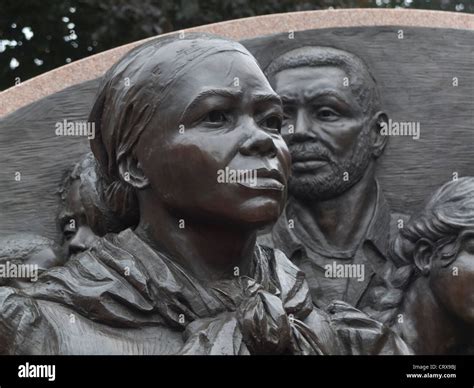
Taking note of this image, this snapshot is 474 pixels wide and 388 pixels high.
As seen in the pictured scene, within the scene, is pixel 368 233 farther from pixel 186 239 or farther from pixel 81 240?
pixel 186 239

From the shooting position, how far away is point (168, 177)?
704cm

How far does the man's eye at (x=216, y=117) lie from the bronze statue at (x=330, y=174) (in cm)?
189

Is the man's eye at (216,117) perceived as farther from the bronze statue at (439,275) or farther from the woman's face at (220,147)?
the bronze statue at (439,275)

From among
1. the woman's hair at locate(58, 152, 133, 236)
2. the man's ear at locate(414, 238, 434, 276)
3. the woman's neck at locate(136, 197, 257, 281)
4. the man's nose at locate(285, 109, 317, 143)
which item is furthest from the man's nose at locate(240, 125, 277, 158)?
the man's nose at locate(285, 109, 317, 143)

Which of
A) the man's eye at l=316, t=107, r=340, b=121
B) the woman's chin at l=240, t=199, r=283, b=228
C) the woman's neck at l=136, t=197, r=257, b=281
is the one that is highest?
the man's eye at l=316, t=107, r=340, b=121

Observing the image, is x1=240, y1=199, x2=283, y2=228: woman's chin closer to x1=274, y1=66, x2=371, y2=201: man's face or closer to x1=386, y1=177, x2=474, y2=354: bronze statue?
x1=386, y1=177, x2=474, y2=354: bronze statue

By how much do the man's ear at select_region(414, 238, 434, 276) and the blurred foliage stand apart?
4.80 metres

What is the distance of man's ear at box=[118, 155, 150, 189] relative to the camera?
7191 millimetres

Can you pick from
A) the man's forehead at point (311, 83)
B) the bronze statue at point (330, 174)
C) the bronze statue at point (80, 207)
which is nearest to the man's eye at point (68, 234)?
the bronze statue at point (80, 207)

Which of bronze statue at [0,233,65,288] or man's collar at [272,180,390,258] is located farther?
man's collar at [272,180,390,258]

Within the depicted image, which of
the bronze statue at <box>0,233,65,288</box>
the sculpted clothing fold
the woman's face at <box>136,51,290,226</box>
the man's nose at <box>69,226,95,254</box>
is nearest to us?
the sculpted clothing fold

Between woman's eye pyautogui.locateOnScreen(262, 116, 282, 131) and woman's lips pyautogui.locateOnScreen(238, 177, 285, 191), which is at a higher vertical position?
woman's eye pyautogui.locateOnScreen(262, 116, 282, 131)

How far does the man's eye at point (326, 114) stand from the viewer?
9000mm
